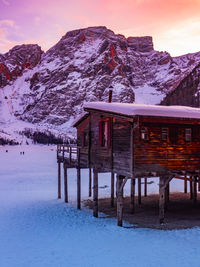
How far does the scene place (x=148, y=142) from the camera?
1838 cm

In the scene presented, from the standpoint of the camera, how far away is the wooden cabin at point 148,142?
18.0 meters

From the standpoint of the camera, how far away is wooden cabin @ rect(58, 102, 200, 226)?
17984mm

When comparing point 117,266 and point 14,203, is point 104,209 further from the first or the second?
point 117,266

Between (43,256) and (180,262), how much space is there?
235 inches

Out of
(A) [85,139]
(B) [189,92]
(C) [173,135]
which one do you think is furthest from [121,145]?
(B) [189,92]

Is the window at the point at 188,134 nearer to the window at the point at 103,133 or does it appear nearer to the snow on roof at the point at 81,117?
the window at the point at 103,133

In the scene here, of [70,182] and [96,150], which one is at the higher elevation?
[96,150]

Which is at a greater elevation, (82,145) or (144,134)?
(144,134)

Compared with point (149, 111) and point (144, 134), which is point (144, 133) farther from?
point (149, 111)

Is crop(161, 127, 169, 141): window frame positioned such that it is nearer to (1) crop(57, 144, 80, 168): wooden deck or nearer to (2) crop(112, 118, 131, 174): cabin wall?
(2) crop(112, 118, 131, 174): cabin wall

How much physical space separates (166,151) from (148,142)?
1310 mm

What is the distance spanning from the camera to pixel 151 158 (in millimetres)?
18438

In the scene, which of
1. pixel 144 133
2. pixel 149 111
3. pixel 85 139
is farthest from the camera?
pixel 85 139

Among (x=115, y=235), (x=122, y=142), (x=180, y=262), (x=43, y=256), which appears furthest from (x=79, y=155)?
(x=180, y=262)
